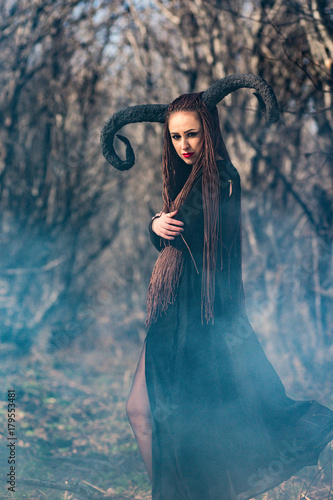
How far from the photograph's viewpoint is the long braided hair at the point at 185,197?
2.06 metres

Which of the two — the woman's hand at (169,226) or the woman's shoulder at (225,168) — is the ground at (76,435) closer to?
the woman's hand at (169,226)

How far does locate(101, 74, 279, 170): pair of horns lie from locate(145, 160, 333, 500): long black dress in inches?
12.8

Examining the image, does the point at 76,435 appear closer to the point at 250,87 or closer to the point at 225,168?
the point at 225,168

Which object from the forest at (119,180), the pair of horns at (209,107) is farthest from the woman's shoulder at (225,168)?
the forest at (119,180)

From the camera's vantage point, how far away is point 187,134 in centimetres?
210

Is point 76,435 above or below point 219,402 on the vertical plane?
below

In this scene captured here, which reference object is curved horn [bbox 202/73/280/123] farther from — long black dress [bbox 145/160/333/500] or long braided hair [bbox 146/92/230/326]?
long black dress [bbox 145/160/333/500]

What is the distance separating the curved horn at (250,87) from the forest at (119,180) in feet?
5.44

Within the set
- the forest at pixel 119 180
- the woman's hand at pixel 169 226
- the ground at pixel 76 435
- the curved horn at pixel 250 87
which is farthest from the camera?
the forest at pixel 119 180

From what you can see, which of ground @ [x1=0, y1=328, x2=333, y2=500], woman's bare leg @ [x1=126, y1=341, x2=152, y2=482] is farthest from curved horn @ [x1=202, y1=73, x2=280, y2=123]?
ground @ [x1=0, y1=328, x2=333, y2=500]

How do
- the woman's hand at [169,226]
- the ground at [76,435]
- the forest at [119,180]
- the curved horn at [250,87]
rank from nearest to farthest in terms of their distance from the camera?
the curved horn at [250,87] < the woman's hand at [169,226] < the ground at [76,435] < the forest at [119,180]

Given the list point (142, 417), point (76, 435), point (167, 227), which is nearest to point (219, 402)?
point (142, 417)

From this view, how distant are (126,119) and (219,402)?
1479mm

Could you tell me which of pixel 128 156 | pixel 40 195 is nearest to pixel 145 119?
Answer: pixel 128 156
